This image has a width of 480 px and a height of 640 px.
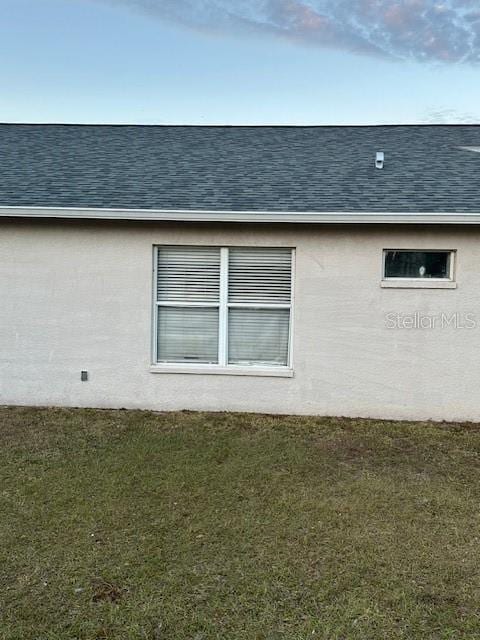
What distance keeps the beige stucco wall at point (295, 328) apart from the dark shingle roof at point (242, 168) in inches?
15.4

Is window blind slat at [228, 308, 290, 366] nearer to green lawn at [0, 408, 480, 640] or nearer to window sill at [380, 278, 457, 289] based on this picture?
green lawn at [0, 408, 480, 640]

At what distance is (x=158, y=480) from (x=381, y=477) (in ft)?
7.13

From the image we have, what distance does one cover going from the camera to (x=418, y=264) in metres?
6.51

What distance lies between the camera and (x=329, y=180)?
23.6ft

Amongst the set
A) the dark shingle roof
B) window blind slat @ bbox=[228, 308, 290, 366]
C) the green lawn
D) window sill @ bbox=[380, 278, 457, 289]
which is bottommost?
the green lawn

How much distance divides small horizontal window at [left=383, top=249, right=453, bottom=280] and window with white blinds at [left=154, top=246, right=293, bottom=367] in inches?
53.8

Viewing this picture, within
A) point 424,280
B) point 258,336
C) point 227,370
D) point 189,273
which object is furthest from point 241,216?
point 424,280

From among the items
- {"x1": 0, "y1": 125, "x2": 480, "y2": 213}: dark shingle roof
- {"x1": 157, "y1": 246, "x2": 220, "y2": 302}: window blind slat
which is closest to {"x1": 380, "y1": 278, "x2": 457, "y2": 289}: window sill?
{"x1": 0, "y1": 125, "x2": 480, "y2": 213}: dark shingle roof

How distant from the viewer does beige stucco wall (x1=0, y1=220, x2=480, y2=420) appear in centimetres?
647

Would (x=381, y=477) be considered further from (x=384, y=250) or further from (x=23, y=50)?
(x=23, y=50)

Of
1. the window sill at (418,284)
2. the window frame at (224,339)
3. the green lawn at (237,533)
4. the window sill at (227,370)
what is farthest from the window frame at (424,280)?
the green lawn at (237,533)

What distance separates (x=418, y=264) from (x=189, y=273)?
3.15 metres

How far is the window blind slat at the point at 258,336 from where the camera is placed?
673cm

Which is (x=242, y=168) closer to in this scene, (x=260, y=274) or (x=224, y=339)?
→ (x=260, y=274)
